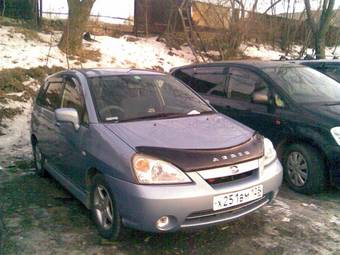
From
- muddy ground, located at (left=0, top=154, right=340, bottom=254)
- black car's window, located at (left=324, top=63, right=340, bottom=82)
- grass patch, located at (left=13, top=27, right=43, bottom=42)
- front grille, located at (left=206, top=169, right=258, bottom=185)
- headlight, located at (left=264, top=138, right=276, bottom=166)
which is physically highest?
grass patch, located at (left=13, top=27, right=43, bottom=42)

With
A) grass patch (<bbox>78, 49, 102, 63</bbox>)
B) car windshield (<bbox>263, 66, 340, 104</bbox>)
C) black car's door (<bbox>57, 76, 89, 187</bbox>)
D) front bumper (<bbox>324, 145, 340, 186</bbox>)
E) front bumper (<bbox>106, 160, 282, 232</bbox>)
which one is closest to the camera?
front bumper (<bbox>106, 160, 282, 232</bbox>)

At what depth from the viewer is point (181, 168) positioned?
126 inches

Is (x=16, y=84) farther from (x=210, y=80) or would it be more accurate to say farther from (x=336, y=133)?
(x=336, y=133)

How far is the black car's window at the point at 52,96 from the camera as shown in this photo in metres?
4.92

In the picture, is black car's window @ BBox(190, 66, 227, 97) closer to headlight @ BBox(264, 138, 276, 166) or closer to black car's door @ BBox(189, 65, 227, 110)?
black car's door @ BBox(189, 65, 227, 110)

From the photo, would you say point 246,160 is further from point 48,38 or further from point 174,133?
point 48,38

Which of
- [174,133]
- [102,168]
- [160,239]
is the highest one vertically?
[174,133]

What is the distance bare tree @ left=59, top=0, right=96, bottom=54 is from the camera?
11852 mm

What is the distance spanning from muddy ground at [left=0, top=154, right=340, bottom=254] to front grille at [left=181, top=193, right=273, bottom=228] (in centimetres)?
30

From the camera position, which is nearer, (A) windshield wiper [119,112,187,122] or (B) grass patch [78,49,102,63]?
(A) windshield wiper [119,112,187,122]

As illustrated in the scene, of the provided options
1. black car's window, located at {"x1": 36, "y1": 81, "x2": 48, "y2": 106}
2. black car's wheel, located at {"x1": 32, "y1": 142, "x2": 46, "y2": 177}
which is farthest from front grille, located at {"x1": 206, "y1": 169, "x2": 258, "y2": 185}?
black car's window, located at {"x1": 36, "y1": 81, "x2": 48, "y2": 106}

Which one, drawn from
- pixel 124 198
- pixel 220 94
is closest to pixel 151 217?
pixel 124 198

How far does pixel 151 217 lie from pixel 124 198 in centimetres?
27

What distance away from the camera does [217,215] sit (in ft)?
11.0
